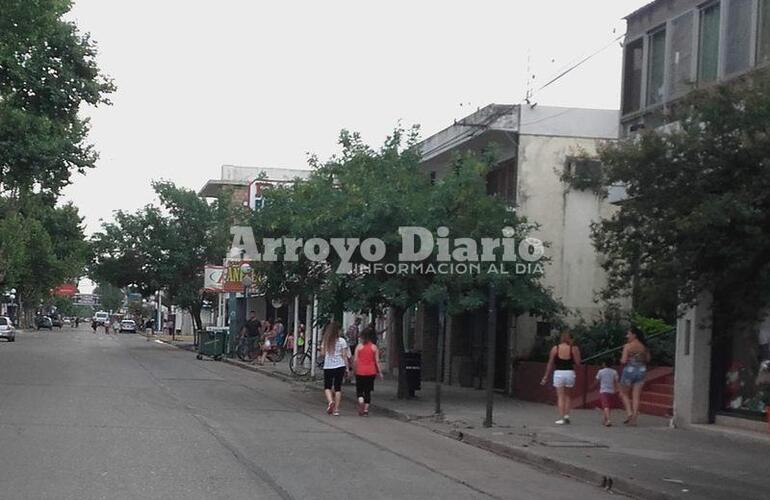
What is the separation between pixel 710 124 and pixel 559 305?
12.8 meters

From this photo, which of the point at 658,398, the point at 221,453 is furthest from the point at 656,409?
the point at 221,453

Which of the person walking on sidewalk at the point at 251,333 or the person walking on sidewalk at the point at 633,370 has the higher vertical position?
the person walking on sidewalk at the point at 633,370

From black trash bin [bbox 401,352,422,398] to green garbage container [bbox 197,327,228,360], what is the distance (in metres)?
21.0

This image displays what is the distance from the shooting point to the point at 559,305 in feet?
75.6

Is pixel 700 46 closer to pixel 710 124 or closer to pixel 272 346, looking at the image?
pixel 710 124

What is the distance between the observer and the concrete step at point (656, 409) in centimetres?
1986

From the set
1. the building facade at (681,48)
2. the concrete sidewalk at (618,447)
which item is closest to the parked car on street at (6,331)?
the concrete sidewalk at (618,447)

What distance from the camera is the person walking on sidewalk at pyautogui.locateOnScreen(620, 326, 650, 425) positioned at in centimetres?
1817

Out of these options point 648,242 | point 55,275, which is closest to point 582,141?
point 648,242

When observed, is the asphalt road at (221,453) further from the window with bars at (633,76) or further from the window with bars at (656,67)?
the window with bars at (633,76)

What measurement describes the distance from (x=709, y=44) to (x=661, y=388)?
6859mm

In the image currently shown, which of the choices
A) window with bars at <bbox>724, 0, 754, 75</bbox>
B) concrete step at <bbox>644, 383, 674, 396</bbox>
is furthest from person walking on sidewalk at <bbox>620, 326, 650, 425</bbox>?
window with bars at <bbox>724, 0, 754, 75</bbox>

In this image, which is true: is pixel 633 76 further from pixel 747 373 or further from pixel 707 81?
pixel 747 373

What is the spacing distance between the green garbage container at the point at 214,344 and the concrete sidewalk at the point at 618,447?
21.6 m
